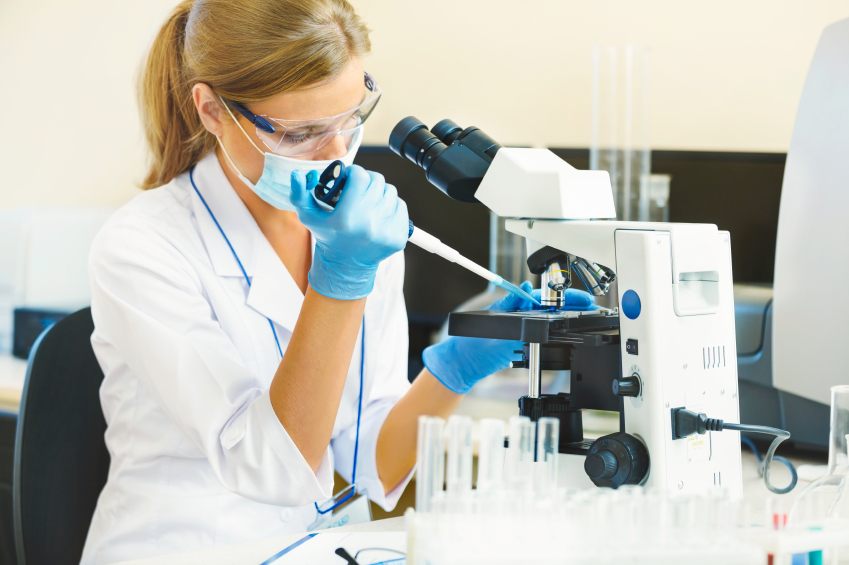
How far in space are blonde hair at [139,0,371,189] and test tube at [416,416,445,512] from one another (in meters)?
0.62

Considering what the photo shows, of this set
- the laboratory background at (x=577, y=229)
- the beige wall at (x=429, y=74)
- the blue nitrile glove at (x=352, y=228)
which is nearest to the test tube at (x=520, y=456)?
the laboratory background at (x=577, y=229)

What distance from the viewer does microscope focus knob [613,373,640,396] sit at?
75 cm

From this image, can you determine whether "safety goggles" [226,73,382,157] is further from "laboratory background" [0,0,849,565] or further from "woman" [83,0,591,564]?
"laboratory background" [0,0,849,565]

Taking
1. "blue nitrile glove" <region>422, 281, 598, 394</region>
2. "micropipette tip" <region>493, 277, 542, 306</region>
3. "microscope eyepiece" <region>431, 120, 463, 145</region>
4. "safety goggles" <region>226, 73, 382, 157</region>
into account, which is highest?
"safety goggles" <region>226, 73, 382, 157</region>

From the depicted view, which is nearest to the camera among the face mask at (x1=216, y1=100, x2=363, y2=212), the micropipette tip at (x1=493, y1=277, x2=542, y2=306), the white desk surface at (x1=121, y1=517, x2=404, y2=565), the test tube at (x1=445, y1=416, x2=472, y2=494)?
the test tube at (x1=445, y1=416, x2=472, y2=494)

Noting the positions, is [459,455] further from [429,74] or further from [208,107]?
[429,74]

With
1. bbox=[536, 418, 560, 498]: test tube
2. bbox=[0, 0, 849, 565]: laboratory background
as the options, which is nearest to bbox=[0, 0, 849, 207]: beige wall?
bbox=[0, 0, 849, 565]: laboratory background

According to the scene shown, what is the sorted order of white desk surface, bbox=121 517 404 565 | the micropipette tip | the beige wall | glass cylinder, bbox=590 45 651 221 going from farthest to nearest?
1. the beige wall
2. glass cylinder, bbox=590 45 651 221
3. the micropipette tip
4. white desk surface, bbox=121 517 404 565

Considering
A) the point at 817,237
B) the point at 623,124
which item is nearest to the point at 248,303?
the point at 817,237

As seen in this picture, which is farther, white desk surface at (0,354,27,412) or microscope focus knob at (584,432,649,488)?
white desk surface at (0,354,27,412)

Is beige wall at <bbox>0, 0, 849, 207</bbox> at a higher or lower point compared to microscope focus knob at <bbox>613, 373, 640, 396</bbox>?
higher

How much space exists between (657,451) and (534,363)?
0.56 feet

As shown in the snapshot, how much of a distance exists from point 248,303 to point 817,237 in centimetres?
97

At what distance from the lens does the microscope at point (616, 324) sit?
2.44 feet
